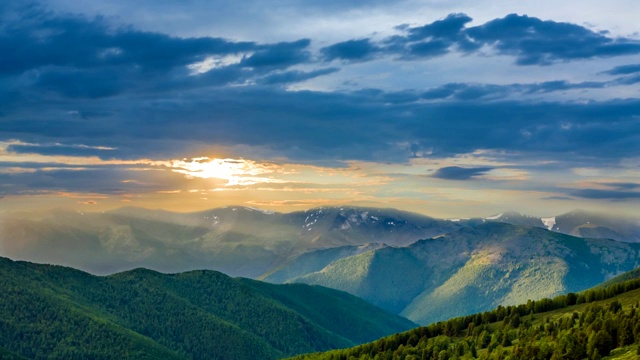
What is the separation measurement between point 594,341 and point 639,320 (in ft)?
41.7

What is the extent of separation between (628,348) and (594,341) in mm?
7911

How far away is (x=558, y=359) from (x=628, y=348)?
1605 centimetres

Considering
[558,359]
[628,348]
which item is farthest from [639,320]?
[558,359]

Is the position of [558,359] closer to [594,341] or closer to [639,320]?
[594,341]

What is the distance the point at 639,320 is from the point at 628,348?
10171mm

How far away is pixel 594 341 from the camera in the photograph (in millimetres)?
195375

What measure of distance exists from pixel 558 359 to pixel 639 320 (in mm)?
22447

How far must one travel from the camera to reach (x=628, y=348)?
191 m

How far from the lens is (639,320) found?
648 feet

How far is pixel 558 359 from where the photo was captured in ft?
639

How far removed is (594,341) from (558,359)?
9.77m

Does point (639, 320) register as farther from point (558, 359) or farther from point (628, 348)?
point (558, 359)
